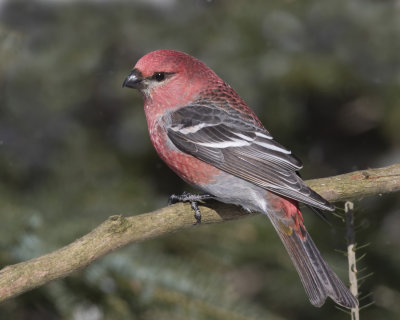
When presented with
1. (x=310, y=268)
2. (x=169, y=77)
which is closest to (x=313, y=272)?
(x=310, y=268)

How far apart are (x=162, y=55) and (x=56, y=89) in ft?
2.98

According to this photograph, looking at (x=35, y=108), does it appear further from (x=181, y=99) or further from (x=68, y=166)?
(x=181, y=99)

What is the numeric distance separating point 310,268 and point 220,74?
144 cm

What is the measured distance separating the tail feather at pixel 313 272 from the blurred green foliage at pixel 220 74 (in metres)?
0.43

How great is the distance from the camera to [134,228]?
2615 mm

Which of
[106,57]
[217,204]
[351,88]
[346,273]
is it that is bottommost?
[346,273]

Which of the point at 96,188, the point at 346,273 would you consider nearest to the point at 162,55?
the point at 96,188

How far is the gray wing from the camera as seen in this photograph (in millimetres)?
3148

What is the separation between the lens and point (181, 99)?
3.48m

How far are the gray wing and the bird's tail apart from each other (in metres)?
0.20

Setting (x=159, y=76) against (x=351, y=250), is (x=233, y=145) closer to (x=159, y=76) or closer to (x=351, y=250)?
(x=159, y=76)

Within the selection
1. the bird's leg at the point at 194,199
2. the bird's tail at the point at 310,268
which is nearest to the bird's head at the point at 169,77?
the bird's leg at the point at 194,199

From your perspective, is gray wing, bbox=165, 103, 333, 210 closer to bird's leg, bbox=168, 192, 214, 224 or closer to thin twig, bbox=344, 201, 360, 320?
bird's leg, bbox=168, 192, 214, 224

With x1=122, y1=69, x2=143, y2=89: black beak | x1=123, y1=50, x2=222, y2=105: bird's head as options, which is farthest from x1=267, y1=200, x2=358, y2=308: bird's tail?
x1=122, y1=69, x2=143, y2=89: black beak
